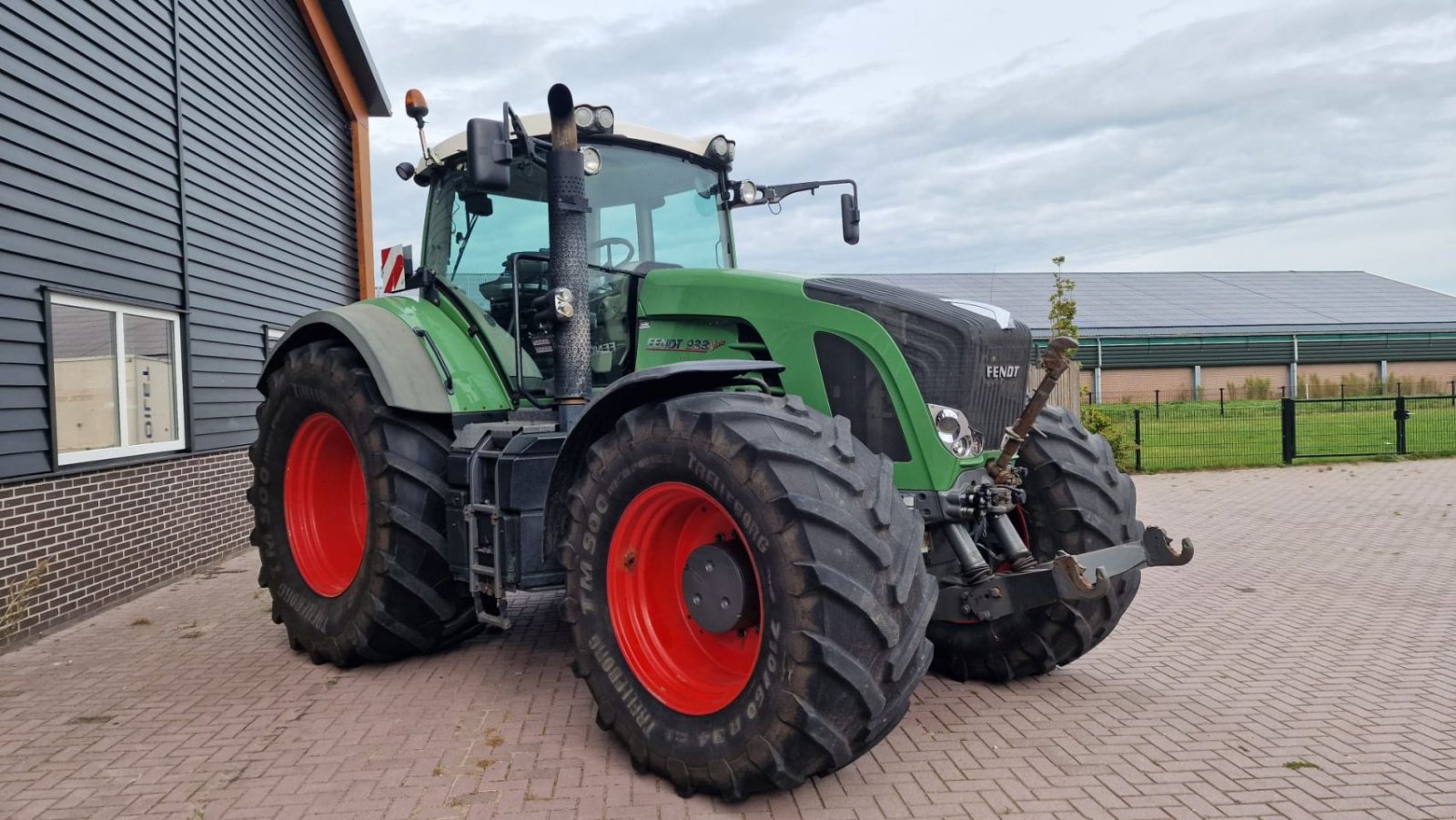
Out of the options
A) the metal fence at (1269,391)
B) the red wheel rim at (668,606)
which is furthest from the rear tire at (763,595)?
the metal fence at (1269,391)

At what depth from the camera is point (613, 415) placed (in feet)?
12.8

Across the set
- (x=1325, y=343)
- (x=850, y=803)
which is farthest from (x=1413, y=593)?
(x=1325, y=343)

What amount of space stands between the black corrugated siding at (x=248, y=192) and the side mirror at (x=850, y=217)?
5.52 meters

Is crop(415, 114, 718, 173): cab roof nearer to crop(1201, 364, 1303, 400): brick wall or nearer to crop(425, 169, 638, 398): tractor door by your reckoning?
crop(425, 169, 638, 398): tractor door

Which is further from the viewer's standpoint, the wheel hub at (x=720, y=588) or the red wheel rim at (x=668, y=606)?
the red wheel rim at (x=668, y=606)

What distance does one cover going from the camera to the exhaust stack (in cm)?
432

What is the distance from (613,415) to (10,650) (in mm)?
4161

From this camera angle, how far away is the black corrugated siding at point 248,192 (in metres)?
8.45

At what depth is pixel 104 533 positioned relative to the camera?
6688 mm

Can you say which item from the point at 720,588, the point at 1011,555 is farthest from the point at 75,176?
the point at 1011,555

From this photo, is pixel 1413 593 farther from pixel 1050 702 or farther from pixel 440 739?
pixel 440 739

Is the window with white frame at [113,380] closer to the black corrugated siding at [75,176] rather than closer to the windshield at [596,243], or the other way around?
the black corrugated siding at [75,176]

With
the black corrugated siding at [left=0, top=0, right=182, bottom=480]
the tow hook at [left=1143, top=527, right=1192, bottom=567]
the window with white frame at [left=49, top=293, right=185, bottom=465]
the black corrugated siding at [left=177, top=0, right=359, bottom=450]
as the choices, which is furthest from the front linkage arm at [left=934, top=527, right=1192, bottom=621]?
the black corrugated siding at [left=177, top=0, right=359, bottom=450]

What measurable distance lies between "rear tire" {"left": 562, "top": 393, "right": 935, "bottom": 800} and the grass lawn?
44.3ft
